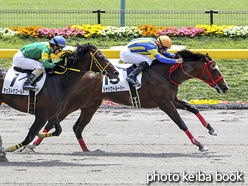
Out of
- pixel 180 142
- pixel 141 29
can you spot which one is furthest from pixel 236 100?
pixel 141 29

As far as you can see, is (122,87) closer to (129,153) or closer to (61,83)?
(129,153)

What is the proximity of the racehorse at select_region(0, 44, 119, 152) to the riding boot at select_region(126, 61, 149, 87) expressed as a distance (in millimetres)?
1047

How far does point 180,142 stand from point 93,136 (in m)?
1.59

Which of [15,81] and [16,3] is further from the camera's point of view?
[16,3]

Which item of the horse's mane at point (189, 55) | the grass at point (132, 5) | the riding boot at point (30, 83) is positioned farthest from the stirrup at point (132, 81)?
the grass at point (132, 5)

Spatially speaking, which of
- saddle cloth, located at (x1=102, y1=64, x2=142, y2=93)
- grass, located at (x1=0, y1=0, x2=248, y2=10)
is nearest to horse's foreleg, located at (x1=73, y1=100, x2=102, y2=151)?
saddle cloth, located at (x1=102, y1=64, x2=142, y2=93)

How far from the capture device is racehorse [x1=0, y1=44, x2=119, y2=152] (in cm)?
668

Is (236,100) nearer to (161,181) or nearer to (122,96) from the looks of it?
(122,96)

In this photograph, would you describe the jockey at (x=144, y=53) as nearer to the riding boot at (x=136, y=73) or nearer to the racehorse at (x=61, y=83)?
the riding boot at (x=136, y=73)

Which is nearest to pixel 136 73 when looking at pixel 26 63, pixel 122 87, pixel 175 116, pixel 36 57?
pixel 122 87

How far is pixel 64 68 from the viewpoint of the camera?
6.85 meters

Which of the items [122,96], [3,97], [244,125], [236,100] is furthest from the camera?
[236,100]

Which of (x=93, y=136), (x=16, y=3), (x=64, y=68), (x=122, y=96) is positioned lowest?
(x=93, y=136)

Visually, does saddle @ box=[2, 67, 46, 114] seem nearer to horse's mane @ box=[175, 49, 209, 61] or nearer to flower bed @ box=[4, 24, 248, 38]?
horse's mane @ box=[175, 49, 209, 61]
